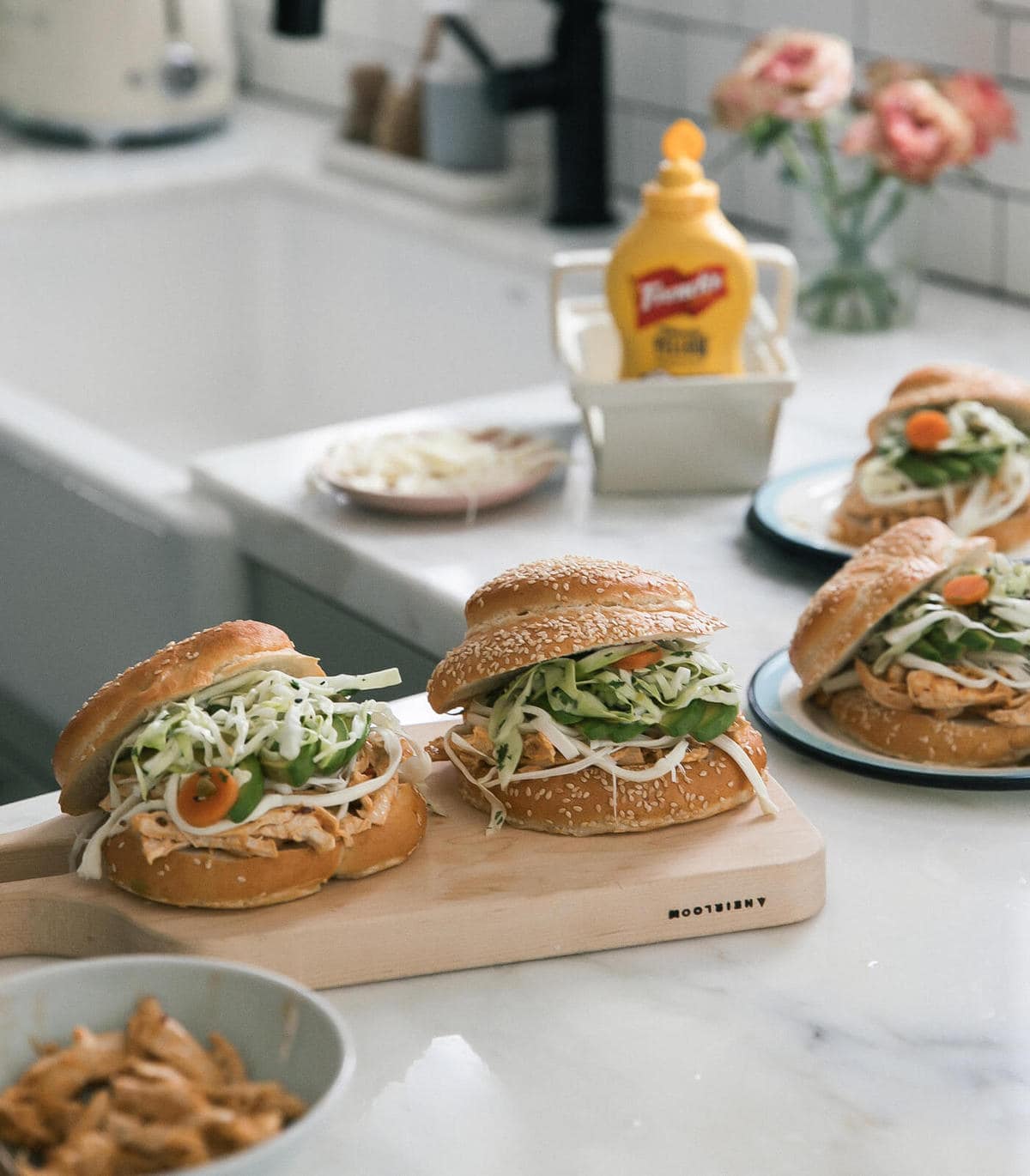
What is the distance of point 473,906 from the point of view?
3.17 ft

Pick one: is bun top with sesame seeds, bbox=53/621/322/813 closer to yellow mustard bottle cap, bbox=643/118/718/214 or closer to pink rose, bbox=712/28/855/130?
yellow mustard bottle cap, bbox=643/118/718/214

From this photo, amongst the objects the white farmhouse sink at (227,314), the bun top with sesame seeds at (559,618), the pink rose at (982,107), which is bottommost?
the white farmhouse sink at (227,314)

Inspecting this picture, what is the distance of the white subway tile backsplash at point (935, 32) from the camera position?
2.14 m

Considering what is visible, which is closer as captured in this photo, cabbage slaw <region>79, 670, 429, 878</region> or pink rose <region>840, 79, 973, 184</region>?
cabbage slaw <region>79, 670, 429, 878</region>

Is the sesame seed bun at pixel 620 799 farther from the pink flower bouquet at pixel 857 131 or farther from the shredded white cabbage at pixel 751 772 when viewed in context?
the pink flower bouquet at pixel 857 131

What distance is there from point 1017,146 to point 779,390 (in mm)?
715

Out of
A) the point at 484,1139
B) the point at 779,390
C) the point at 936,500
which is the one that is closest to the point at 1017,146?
the point at 779,390

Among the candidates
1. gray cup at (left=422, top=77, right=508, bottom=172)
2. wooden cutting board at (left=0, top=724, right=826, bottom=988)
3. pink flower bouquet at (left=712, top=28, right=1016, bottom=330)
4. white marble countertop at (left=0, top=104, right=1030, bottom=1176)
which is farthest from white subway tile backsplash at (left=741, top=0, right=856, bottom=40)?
wooden cutting board at (left=0, top=724, right=826, bottom=988)

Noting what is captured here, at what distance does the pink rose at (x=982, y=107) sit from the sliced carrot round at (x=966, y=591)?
1032 millimetres

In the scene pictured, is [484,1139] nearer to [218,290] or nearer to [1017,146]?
[1017,146]

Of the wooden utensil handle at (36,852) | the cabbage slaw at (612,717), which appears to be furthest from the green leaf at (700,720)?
the wooden utensil handle at (36,852)

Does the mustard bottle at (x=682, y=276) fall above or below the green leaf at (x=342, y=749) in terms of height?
above

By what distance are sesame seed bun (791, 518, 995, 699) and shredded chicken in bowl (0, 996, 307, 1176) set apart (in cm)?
53

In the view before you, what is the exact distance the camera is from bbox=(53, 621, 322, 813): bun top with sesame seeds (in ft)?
3.23
